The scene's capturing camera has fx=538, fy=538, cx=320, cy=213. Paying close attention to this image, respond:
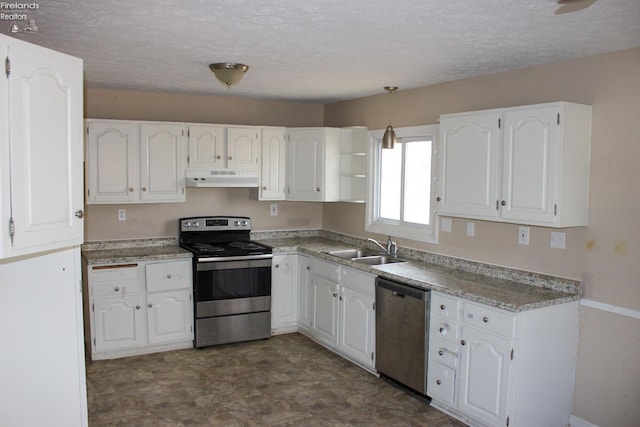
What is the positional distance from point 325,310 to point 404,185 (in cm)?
132

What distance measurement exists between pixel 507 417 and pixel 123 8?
9.77ft

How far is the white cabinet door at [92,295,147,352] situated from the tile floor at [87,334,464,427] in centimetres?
15

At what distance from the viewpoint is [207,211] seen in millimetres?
5445

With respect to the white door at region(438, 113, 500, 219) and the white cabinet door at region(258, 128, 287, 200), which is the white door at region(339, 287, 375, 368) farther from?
the white cabinet door at region(258, 128, 287, 200)

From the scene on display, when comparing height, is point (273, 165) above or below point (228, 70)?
below

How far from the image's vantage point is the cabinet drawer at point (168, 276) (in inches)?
184

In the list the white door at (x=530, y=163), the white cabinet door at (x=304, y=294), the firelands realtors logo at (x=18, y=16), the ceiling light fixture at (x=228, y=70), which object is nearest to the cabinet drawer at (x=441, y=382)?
the white door at (x=530, y=163)

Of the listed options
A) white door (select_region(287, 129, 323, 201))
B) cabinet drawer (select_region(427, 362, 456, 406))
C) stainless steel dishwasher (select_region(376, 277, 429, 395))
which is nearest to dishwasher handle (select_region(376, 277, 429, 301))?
stainless steel dishwasher (select_region(376, 277, 429, 395))

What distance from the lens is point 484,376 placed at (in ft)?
10.8

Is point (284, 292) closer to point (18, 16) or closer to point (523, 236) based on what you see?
point (523, 236)

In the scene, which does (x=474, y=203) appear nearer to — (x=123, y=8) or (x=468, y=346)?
(x=468, y=346)

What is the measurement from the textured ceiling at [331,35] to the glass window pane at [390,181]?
0.97 metres

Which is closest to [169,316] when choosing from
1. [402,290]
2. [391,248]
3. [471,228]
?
[391,248]

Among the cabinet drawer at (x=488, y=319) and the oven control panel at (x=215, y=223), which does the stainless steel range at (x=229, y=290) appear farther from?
the cabinet drawer at (x=488, y=319)
